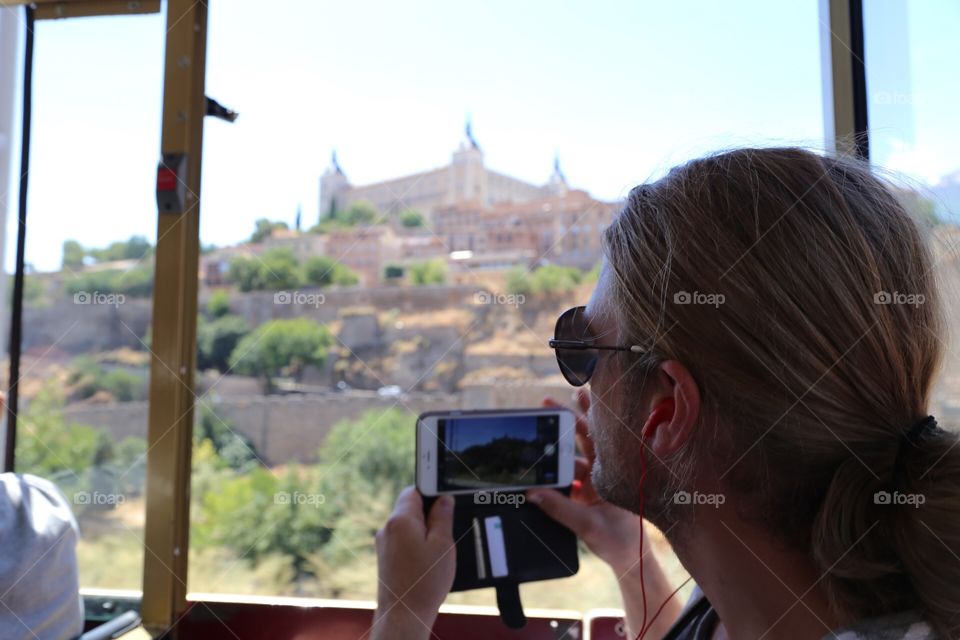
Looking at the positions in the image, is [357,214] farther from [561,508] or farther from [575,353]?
[575,353]

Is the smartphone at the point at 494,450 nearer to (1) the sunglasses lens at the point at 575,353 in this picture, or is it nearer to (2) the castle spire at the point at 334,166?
(1) the sunglasses lens at the point at 575,353

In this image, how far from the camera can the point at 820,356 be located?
638 mm

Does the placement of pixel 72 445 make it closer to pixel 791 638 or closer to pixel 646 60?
pixel 646 60

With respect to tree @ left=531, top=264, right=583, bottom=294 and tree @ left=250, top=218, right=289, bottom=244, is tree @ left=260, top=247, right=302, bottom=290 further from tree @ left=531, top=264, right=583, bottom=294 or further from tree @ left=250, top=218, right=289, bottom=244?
tree @ left=531, top=264, right=583, bottom=294

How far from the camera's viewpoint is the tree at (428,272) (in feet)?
49.6

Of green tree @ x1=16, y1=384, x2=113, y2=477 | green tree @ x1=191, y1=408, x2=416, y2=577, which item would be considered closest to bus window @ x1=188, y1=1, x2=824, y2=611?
green tree @ x1=191, y1=408, x2=416, y2=577

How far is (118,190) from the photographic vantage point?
36.2ft

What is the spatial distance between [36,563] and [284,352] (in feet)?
44.5

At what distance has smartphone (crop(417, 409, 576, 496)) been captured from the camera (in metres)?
1.11

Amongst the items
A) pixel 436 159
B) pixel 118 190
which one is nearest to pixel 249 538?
pixel 118 190

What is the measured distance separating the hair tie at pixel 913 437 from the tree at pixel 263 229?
14.6m

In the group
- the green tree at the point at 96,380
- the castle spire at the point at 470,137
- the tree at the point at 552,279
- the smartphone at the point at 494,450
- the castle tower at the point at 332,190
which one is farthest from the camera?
the castle tower at the point at 332,190

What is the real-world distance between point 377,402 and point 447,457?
42.7ft

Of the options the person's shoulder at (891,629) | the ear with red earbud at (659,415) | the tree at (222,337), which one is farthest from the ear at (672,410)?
the tree at (222,337)
